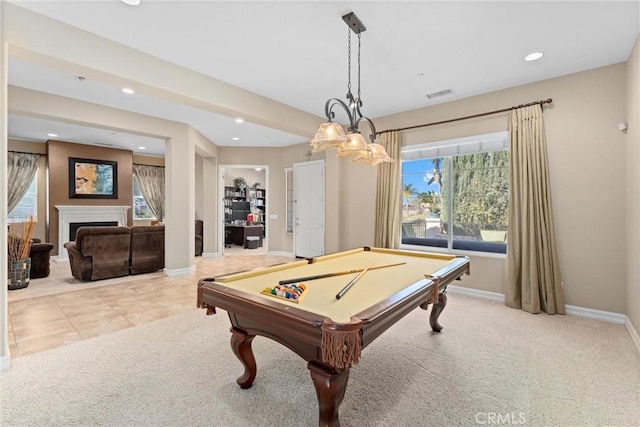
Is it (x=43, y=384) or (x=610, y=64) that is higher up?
(x=610, y=64)

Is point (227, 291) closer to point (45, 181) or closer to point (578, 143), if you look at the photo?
point (578, 143)

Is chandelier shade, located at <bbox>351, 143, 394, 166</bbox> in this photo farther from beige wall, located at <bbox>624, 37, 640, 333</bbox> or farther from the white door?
the white door

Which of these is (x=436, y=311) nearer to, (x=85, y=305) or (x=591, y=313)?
(x=591, y=313)

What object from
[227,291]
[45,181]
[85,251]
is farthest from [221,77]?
[45,181]

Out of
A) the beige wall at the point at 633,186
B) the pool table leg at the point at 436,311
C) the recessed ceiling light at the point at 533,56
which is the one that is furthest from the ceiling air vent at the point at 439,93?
the pool table leg at the point at 436,311

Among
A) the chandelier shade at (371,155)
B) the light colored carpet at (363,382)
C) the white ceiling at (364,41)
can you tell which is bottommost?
the light colored carpet at (363,382)

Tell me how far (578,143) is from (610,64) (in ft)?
2.81

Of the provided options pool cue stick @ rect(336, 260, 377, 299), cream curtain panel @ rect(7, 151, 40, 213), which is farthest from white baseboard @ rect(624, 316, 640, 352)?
cream curtain panel @ rect(7, 151, 40, 213)

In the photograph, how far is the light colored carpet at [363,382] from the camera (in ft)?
5.79

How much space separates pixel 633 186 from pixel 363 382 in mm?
3156

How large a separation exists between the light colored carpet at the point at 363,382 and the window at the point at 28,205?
255 inches

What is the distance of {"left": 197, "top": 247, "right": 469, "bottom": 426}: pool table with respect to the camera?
1.26 meters

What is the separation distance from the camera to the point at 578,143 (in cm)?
341

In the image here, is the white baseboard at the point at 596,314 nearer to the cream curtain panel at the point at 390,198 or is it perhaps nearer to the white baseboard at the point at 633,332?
the white baseboard at the point at 633,332
